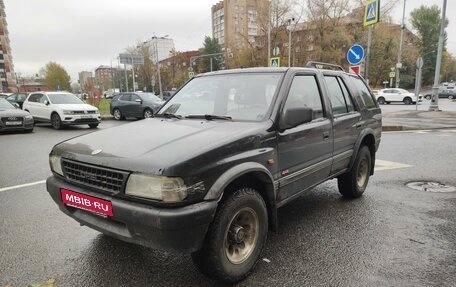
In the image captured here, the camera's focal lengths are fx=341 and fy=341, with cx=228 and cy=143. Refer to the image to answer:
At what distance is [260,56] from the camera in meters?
Result: 50.9

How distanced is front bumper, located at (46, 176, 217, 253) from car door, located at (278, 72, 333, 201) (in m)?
1.09

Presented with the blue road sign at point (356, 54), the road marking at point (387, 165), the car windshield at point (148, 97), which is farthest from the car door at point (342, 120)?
the car windshield at point (148, 97)

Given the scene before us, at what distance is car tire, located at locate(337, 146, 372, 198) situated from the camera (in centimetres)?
476

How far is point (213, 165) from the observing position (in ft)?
8.21

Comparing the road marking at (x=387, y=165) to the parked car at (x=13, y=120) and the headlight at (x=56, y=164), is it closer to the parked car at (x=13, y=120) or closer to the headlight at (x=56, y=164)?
the headlight at (x=56, y=164)

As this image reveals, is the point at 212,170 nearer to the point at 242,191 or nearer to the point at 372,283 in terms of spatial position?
the point at 242,191

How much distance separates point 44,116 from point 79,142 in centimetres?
1358

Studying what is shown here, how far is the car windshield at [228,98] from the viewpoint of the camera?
3.40m

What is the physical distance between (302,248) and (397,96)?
34.9m

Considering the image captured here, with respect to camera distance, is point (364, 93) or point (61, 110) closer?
point (364, 93)

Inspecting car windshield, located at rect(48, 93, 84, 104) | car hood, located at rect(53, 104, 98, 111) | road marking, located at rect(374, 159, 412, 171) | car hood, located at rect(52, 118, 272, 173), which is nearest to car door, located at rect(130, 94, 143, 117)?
car windshield, located at rect(48, 93, 84, 104)

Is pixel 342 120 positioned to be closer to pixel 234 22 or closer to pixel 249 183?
pixel 249 183

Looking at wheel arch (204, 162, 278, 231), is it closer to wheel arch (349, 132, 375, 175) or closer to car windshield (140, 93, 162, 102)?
wheel arch (349, 132, 375, 175)

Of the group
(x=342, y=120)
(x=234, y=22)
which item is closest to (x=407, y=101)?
(x=342, y=120)
